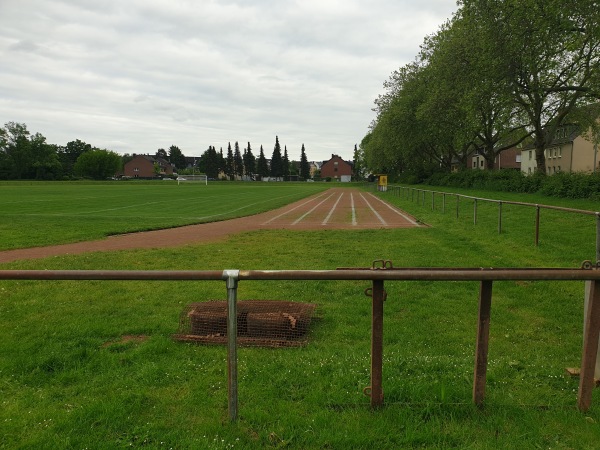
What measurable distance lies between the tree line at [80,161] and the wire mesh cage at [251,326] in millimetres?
108228

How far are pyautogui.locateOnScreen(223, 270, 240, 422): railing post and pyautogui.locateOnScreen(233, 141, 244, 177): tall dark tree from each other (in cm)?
13798

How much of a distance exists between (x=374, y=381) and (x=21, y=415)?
2.52m

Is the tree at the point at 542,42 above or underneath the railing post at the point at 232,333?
above

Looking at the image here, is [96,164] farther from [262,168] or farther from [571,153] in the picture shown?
[571,153]

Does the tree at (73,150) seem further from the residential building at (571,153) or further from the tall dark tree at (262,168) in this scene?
the residential building at (571,153)

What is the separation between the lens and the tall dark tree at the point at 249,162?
140250 millimetres

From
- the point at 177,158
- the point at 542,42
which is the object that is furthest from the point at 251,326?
the point at 177,158

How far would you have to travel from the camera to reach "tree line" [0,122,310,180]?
98.9 metres

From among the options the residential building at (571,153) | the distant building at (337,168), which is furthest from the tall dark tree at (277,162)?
the residential building at (571,153)

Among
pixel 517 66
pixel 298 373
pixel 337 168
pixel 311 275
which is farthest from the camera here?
pixel 337 168

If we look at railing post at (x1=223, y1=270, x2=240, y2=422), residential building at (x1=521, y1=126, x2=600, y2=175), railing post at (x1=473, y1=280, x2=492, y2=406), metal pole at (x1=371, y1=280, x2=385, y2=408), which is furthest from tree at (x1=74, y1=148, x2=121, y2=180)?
railing post at (x1=473, y1=280, x2=492, y2=406)

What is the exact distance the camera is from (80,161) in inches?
4432

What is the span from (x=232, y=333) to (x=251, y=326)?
203 cm

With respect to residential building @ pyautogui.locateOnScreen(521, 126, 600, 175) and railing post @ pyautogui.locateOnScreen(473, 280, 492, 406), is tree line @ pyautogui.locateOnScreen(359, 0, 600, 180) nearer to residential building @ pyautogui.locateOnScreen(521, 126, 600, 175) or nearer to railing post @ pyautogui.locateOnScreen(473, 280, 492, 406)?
residential building @ pyautogui.locateOnScreen(521, 126, 600, 175)
